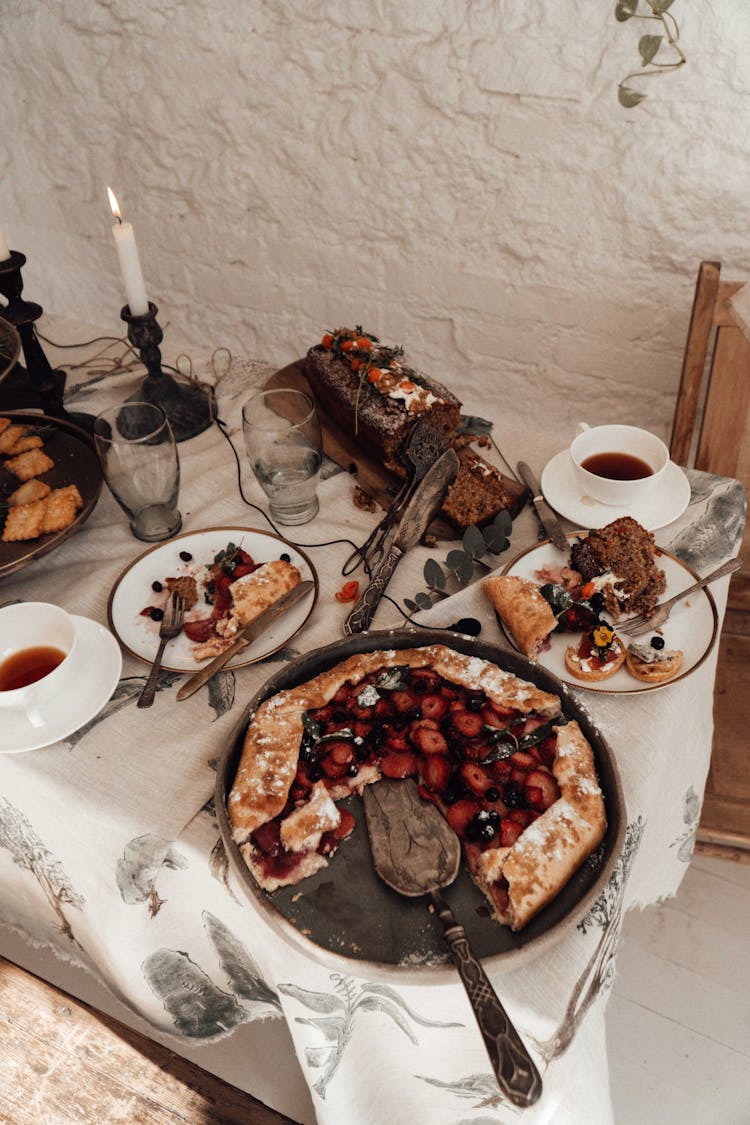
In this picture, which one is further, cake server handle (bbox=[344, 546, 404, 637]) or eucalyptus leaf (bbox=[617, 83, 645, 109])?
eucalyptus leaf (bbox=[617, 83, 645, 109])

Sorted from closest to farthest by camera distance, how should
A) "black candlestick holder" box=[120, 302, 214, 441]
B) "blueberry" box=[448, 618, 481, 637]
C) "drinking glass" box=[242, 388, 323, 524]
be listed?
"blueberry" box=[448, 618, 481, 637] < "drinking glass" box=[242, 388, 323, 524] < "black candlestick holder" box=[120, 302, 214, 441]

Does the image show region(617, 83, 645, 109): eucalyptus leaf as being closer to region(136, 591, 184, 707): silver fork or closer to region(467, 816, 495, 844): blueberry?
region(136, 591, 184, 707): silver fork

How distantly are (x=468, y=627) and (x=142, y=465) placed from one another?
61 centimetres

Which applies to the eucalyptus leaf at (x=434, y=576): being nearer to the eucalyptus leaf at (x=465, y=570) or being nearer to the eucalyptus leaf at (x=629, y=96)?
the eucalyptus leaf at (x=465, y=570)

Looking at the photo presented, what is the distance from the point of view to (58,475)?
4.62ft

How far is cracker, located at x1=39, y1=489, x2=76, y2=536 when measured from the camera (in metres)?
1.29

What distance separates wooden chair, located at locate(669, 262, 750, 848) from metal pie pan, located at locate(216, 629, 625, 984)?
0.76m

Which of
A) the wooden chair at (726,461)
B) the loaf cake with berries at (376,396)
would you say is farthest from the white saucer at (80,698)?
the wooden chair at (726,461)

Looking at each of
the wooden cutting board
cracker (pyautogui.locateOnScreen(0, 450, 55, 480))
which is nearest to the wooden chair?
the wooden cutting board

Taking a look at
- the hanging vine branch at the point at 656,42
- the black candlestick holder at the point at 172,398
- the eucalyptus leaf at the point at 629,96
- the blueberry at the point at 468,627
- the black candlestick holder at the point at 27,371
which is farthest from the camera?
the eucalyptus leaf at the point at 629,96

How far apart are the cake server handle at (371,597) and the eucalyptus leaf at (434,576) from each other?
0.05 meters

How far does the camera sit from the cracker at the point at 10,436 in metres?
1.44

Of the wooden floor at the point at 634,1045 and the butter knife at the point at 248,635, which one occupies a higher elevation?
the butter knife at the point at 248,635

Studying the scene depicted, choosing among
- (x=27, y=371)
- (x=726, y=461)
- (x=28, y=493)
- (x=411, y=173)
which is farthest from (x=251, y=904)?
(x=411, y=173)
